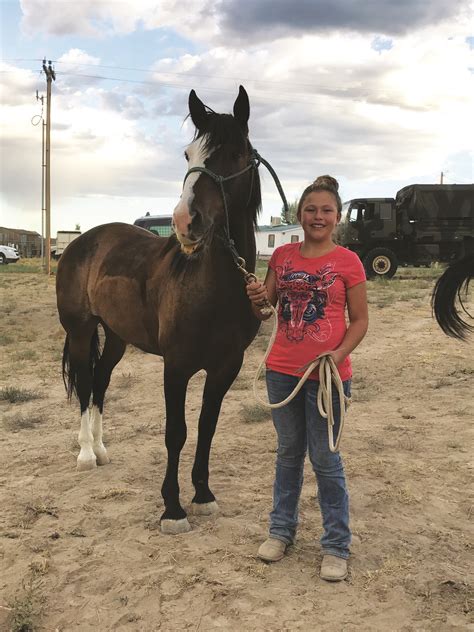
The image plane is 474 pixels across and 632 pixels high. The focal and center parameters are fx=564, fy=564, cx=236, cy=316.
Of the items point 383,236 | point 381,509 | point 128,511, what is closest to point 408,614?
point 381,509

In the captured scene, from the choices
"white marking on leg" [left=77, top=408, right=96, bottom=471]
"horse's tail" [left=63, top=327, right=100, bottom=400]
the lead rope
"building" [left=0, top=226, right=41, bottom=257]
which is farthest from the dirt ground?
"building" [left=0, top=226, right=41, bottom=257]

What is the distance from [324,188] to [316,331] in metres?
0.70

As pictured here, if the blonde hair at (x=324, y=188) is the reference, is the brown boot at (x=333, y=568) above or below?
below

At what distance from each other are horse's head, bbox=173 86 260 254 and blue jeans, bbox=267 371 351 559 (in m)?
0.84

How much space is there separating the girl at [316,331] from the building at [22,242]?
5568 centimetres

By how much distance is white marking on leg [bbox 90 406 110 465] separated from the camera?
4402mm

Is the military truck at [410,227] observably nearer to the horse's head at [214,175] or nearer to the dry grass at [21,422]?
the dry grass at [21,422]

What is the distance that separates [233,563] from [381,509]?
3.63 feet

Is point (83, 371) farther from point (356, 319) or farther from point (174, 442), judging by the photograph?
point (356, 319)

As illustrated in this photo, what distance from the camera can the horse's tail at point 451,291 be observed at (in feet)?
9.43

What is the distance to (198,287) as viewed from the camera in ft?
10.3

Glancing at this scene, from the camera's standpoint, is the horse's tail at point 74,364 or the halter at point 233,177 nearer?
the halter at point 233,177

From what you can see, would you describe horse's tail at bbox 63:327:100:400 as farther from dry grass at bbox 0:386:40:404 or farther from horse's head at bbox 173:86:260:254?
horse's head at bbox 173:86:260:254

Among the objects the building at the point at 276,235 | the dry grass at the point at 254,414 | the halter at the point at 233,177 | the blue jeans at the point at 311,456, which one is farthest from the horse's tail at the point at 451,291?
the building at the point at 276,235
